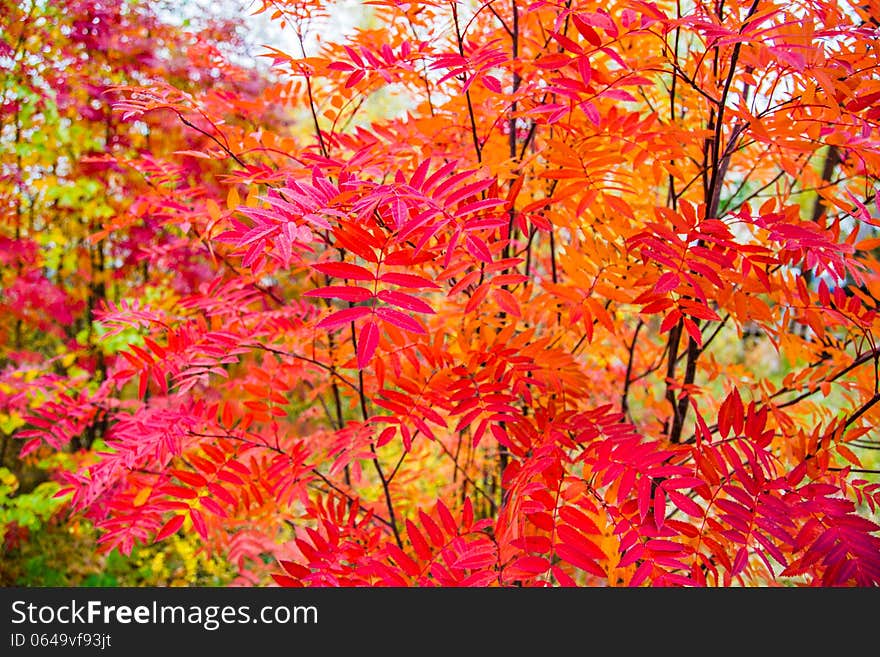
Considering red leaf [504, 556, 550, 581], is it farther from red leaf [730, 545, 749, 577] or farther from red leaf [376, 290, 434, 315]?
red leaf [376, 290, 434, 315]

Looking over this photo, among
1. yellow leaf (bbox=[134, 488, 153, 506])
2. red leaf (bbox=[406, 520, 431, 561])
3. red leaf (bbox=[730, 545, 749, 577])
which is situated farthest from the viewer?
yellow leaf (bbox=[134, 488, 153, 506])

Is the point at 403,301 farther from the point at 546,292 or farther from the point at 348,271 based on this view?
the point at 546,292

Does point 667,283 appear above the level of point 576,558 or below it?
above

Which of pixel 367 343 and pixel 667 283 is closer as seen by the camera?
pixel 367 343

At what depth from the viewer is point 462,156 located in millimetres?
1302

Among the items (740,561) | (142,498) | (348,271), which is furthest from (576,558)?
(142,498)

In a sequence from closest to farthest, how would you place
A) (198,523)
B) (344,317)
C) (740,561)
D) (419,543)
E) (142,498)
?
(344,317) → (740,561) → (419,543) → (198,523) → (142,498)

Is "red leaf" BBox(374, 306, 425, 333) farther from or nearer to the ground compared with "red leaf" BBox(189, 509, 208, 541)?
farther from the ground

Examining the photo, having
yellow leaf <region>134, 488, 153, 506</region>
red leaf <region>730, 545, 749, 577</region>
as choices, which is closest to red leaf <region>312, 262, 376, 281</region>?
red leaf <region>730, 545, 749, 577</region>

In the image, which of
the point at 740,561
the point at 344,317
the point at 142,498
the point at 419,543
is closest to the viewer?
the point at 344,317

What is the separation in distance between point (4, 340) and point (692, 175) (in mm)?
2986
